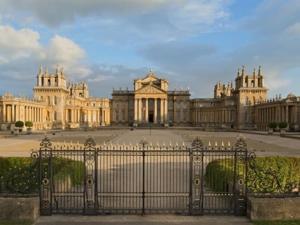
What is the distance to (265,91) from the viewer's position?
383 ft

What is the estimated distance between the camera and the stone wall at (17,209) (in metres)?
12.5

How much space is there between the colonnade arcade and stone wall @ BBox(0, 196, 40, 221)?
124744 millimetres

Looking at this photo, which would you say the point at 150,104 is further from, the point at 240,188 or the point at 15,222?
the point at 15,222

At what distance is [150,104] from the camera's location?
141 metres

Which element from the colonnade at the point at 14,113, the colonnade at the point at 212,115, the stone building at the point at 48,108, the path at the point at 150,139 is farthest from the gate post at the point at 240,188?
the colonnade at the point at 212,115

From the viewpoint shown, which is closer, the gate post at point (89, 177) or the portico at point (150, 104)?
the gate post at point (89, 177)

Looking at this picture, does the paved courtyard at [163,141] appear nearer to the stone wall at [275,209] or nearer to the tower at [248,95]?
the stone wall at [275,209]

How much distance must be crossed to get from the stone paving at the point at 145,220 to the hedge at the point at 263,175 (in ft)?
6.35

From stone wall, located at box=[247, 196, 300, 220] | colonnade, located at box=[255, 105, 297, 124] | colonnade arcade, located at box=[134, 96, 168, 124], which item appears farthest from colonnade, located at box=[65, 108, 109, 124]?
stone wall, located at box=[247, 196, 300, 220]

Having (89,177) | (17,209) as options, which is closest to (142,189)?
(89,177)

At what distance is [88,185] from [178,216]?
3.62m

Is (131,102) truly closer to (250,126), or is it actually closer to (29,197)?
(250,126)

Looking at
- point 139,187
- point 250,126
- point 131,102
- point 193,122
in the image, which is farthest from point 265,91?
point 139,187

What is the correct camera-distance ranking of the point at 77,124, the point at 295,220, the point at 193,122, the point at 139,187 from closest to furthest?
the point at 295,220
the point at 139,187
the point at 77,124
the point at 193,122
